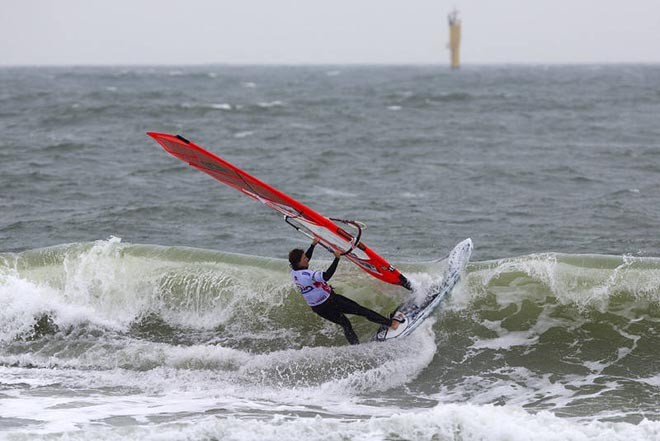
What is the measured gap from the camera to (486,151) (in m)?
24.0

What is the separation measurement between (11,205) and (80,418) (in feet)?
34.6

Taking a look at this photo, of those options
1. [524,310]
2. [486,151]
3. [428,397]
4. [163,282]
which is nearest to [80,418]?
[428,397]

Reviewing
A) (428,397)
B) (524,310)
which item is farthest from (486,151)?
(428,397)

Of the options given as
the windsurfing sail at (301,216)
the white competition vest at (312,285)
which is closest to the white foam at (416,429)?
the white competition vest at (312,285)

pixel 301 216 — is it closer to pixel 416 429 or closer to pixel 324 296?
pixel 324 296

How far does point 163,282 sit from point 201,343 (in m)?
1.49

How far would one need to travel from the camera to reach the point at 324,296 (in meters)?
8.75

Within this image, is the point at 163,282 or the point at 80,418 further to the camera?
the point at 163,282

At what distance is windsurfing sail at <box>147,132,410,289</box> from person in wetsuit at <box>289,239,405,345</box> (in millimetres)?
315

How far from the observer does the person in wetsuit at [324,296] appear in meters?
8.58

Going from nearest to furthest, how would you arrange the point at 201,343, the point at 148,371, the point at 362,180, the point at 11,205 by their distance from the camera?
the point at 148,371 < the point at 201,343 < the point at 11,205 < the point at 362,180

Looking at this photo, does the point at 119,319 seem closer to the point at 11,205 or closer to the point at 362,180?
the point at 11,205

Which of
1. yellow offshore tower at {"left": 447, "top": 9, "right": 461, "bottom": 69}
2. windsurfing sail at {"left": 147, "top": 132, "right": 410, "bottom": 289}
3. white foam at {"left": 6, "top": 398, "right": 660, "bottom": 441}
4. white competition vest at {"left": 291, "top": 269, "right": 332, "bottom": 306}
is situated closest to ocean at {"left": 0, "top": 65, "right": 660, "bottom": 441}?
white foam at {"left": 6, "top": 398, "right": 660, "bottom": 441}

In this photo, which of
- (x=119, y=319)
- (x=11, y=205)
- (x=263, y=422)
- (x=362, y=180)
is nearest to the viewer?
(x=263, y=422)
